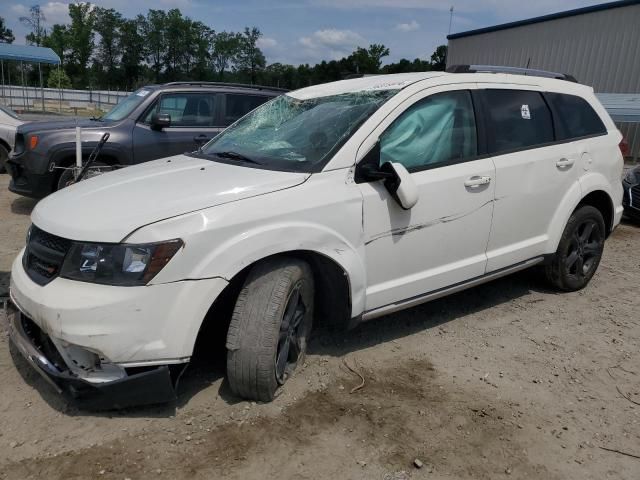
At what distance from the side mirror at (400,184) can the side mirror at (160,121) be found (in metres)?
4.51

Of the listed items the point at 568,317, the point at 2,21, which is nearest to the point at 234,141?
the point at 568,317

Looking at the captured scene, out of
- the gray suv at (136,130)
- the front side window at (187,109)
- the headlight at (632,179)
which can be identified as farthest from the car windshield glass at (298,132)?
the headlight at (632,179)

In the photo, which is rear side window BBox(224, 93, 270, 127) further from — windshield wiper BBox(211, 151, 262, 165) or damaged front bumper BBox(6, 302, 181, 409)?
damaged front bumper BBox(6, 302, 181, 409)

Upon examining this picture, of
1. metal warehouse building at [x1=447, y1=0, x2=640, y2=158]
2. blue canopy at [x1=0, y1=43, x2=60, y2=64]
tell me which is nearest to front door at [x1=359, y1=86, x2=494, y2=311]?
metal warehouse building at [x1=447, y1=0, x2=640, y2=158]

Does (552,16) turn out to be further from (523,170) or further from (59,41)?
(59,41)

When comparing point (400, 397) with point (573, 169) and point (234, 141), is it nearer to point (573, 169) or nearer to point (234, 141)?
point (234, 141)

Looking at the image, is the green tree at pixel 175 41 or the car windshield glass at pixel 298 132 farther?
the green tree at pixel 175 41

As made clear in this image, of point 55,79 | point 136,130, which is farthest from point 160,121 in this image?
point 55,79

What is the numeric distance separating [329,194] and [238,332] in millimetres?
900

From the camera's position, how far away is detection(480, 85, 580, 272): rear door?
3.91m

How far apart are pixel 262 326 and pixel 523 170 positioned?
2333 millimetres

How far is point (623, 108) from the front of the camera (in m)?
12.0

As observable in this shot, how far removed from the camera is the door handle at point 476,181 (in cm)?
365

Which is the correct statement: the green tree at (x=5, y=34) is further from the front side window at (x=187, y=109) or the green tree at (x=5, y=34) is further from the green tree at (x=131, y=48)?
the front side window at (x=187, y=109)
